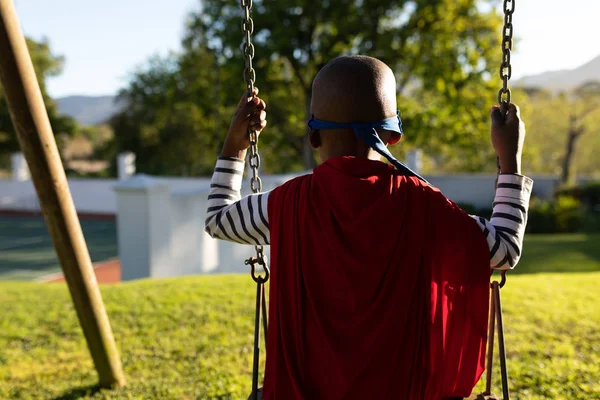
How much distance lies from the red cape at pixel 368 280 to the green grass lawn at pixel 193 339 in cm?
203

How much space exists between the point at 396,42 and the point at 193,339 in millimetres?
12135

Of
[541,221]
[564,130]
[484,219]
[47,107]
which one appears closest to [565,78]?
[564,130]

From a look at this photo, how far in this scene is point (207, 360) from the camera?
13.1ft

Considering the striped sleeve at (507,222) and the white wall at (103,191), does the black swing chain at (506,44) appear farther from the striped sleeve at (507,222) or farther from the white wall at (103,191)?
the white wall at (103,191)

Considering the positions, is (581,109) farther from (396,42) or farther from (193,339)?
(193,339)

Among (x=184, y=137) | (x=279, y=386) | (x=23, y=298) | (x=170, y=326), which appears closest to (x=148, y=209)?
(x=23, y=298)

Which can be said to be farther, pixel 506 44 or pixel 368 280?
pixel 506 44

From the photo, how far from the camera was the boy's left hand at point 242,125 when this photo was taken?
189cm

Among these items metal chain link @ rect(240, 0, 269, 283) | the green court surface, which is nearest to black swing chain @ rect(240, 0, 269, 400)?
metal chain link @ rect(240, 0, 269, 283)

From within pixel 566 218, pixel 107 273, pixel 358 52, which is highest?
pixel 358 52

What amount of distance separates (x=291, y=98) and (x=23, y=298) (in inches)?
457

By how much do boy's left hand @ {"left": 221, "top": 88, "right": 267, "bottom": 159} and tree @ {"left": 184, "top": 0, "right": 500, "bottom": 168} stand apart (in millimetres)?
12478

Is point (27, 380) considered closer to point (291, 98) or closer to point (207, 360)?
point (207, 360)

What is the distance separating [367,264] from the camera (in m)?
1.44
